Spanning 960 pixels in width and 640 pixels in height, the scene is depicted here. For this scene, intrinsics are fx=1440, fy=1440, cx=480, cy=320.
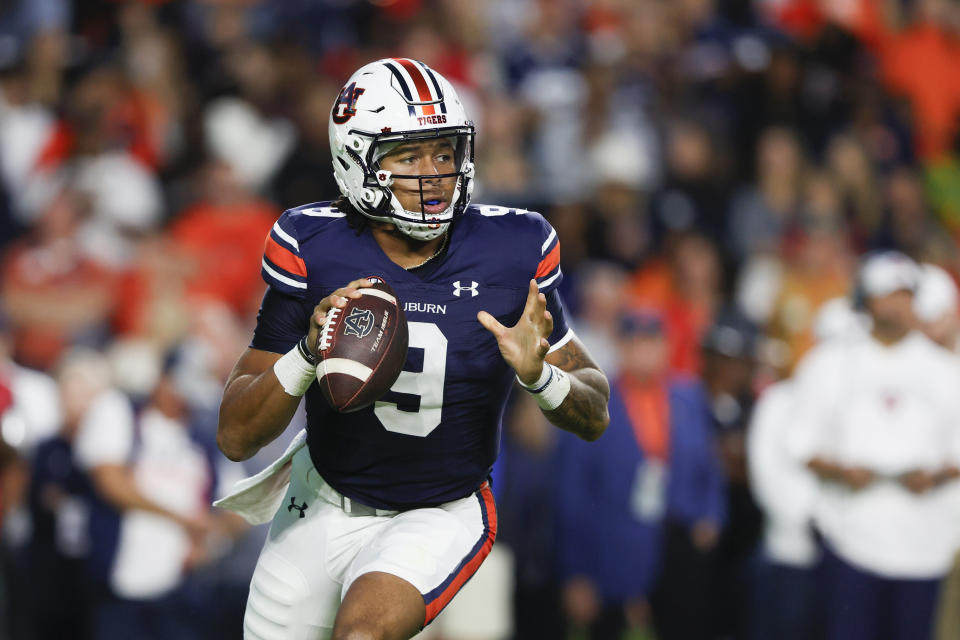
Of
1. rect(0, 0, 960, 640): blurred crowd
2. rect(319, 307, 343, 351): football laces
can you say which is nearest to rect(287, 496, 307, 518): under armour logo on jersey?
rect(319, 307, 343, 351): football laces

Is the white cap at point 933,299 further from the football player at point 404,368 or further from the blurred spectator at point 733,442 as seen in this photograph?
the football player at point 404,368

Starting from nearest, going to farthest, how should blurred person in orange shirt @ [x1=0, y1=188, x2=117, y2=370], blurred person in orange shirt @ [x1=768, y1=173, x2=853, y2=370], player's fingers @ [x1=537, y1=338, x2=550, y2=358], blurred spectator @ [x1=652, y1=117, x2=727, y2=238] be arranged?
player's fingers @ [x1=537, y1=338, x2=550, y2=358]
blurred person in orange shirt @ [x1=0, y1=188, x2=117, y2=370]
blurred person in orange shirt @ [x1=768, y1=173, x2=853, y2=370]
blurred spectator @ [x1=652, y1=117, x2=727, y2=238]

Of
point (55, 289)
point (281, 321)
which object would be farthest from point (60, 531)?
point (281, 321)

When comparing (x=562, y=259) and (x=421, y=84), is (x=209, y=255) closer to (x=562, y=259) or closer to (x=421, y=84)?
(x=562, y=259)

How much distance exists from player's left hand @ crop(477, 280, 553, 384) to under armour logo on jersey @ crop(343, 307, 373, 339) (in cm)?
32

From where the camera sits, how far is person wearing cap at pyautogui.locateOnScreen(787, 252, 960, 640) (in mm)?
6734

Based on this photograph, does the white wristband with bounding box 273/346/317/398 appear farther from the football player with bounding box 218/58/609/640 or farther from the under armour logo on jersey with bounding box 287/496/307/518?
the under armour logo on jersey with bounding box 287/496/307/518

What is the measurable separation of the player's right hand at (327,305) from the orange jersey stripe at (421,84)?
1.94ft

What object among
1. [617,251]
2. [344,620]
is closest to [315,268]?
[344,620]

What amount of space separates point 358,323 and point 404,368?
1.26 feet

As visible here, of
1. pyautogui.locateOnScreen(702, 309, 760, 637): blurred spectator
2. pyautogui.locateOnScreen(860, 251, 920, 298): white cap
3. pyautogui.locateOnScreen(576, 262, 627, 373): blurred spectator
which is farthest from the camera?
pyautogui.locateOnScreen(576, 262, 627, 373): blurred spectator

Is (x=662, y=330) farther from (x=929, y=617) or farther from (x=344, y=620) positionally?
(x=344, y=620)

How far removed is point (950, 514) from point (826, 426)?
0.71 m

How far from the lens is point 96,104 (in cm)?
903
